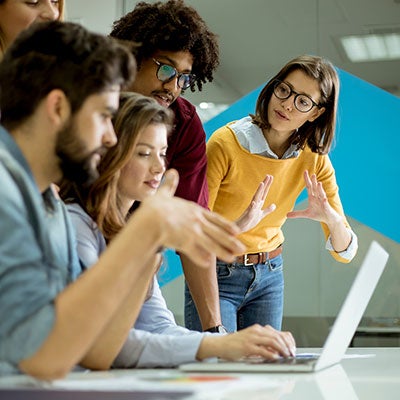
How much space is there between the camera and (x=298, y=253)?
15.3ft

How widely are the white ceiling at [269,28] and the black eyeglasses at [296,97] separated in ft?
6.30

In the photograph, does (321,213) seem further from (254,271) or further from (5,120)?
(5,120)

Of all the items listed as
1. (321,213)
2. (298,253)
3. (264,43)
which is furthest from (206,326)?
(264,43)

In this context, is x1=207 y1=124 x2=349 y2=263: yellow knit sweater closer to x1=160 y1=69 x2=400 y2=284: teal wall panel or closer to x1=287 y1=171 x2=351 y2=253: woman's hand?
x1=287 y1=171 x2=351 y2=253: woman's hand

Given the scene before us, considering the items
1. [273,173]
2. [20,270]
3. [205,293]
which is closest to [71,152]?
[20,270]

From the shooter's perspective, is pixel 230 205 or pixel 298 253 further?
pixel 298 253

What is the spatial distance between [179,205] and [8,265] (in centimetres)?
26

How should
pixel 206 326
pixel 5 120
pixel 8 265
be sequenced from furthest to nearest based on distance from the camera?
pixel 206 326, pixel 5 120, pixel 8 265

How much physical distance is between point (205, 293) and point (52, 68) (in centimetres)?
131

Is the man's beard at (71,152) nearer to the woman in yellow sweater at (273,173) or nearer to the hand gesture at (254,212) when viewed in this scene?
the hand gesture at (254,212)

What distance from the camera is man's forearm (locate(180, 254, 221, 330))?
8.00ft

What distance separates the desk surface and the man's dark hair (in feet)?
1.40

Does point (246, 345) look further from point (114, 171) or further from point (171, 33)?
point (171, 33)

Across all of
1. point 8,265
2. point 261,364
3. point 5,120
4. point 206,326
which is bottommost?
point 206,326
